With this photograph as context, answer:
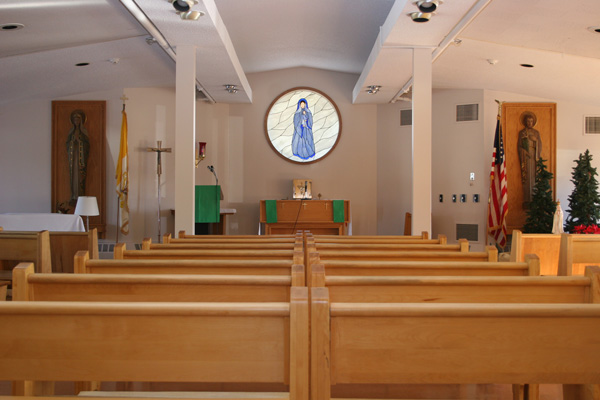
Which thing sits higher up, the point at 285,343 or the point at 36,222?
the point at 36,222

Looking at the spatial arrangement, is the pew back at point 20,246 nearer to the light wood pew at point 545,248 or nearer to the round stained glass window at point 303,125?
the light wood pew at point 545,248

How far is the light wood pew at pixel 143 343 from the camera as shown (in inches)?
57.4

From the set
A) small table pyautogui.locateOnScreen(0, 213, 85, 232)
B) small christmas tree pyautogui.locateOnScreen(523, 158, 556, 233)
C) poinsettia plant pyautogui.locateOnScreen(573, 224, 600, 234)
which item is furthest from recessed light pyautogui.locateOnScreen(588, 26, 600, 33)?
small table pyautogui.locateOnScreen(0, 213, 85, 232)

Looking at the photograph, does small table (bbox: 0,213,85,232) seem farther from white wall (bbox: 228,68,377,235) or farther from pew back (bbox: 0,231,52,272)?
pew back (bbox: 0,231,52,272)

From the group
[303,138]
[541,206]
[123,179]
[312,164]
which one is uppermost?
[303,138]

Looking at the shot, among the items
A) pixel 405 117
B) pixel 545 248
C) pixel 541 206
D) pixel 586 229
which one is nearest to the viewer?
pixel 545 248

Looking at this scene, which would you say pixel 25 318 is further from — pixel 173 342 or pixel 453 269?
pixel 453 269

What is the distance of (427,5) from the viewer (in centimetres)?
494

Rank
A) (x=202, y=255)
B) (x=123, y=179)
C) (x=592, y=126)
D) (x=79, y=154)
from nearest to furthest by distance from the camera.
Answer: (x=202, y=255)
(x=123, y=179)
(x=592, y=126)
(x=79, y=154)

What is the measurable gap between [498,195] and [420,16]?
4.47 meters

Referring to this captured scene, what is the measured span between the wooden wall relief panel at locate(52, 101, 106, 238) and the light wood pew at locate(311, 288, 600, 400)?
8.71 m

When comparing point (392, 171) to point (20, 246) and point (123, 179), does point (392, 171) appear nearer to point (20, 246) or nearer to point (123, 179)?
point (123, 179)

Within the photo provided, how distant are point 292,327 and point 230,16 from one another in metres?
6.36

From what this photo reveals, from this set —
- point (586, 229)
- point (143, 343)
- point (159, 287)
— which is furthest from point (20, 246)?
point (586, 229)
